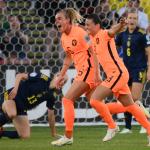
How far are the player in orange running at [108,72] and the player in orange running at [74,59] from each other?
14 cm

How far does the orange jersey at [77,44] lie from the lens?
10242mm

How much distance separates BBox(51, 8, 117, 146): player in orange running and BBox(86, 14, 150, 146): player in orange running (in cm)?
14

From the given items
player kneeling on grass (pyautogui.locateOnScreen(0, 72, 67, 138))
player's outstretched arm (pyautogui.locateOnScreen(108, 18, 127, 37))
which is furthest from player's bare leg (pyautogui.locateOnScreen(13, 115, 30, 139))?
player's outstretched arm (pyautogui.locateOnScreen(108, 18, 127, 37))

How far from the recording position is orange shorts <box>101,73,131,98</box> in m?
10.2

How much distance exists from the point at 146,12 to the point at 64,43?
16.5 feet

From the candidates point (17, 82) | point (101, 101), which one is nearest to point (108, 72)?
point (101, 101)

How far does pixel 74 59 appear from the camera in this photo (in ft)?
34.3

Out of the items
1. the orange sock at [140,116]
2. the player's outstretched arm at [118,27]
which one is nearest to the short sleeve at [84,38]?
the player's outstretched arm at [118,27]

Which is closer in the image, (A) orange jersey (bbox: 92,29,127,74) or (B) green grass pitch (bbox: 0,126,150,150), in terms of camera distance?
(B) green grass pitch (bbox: 0,126,150,150)

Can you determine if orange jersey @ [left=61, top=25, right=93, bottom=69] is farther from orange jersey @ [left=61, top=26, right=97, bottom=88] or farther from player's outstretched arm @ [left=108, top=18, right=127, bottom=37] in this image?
player's outstretched arm @ [left=108, top=18, right=127, bottom=37]

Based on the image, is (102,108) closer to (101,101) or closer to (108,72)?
(101,101)

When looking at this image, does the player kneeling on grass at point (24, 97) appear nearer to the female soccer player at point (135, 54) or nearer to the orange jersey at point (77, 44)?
the orange jersey at point (77, 44)

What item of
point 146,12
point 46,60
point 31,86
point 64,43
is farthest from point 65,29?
point 146,12

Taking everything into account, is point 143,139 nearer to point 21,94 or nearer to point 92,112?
point 21,94
